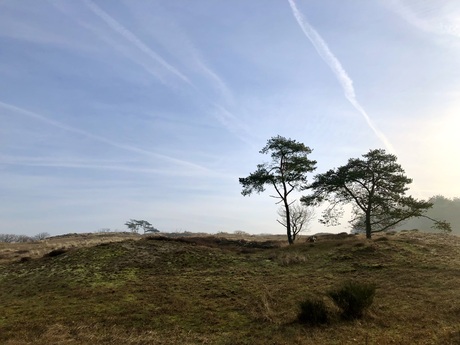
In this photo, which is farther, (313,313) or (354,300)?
(354,300)

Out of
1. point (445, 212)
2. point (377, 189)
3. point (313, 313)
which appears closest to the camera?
point (313, 313)

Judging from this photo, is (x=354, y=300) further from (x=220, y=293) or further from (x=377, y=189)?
(x=377, y=189)

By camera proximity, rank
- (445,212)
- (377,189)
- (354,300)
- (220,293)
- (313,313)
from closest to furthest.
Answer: (313,313), (354,300), (220,293), (377,189), (445,212)

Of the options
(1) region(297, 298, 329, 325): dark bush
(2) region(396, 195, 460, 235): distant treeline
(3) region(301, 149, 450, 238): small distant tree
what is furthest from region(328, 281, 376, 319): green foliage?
(2) region(396, 195, 460, 235): distant treeline

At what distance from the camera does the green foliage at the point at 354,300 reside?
12.8 meters

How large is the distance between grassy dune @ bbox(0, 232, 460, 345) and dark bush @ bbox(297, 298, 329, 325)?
41 cm

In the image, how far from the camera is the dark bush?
40.9 ft

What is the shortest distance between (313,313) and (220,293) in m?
6.65

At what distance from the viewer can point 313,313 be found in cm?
1258

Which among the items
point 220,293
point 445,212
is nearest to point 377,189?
point 220,293

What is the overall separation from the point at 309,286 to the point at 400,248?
13.8 metres

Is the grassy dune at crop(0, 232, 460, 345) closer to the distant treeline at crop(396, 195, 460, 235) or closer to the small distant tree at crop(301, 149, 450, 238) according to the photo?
the small distant tree at crop(301, 149, 450, 238)

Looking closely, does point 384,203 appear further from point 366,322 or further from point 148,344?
point 148,344

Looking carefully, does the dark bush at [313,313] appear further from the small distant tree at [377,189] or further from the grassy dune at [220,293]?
the small distant tree at [377,189]
